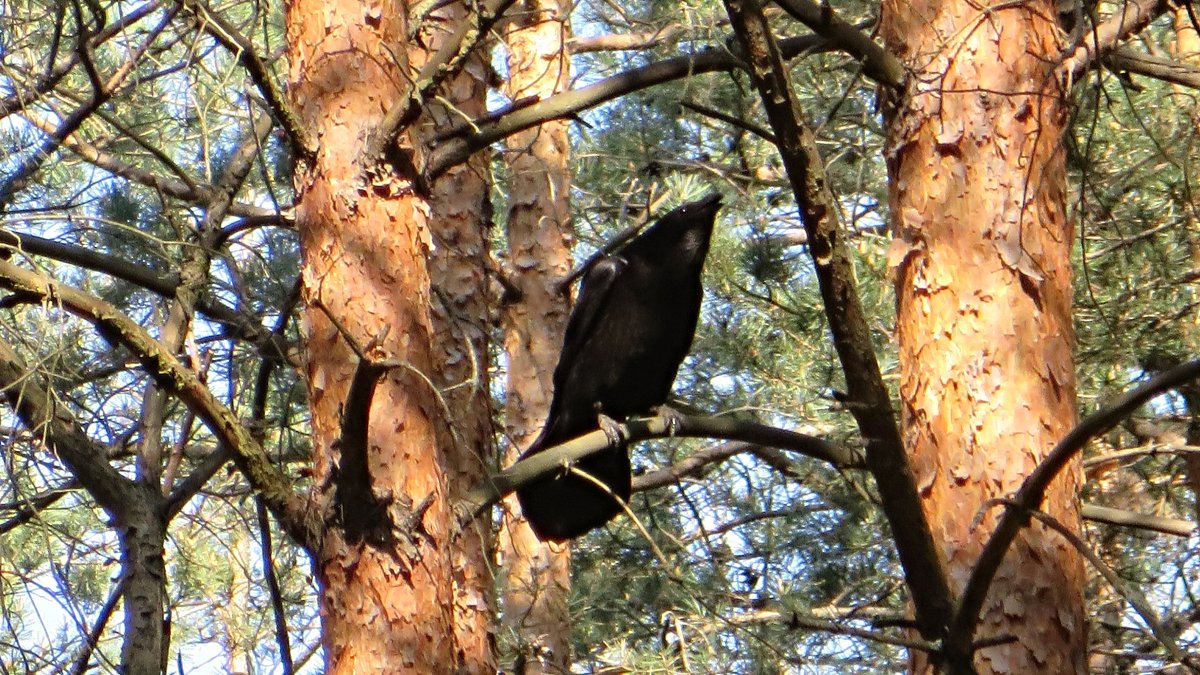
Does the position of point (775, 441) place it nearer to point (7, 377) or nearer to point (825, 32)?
point (825, 32)

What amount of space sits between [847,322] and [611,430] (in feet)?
4.39

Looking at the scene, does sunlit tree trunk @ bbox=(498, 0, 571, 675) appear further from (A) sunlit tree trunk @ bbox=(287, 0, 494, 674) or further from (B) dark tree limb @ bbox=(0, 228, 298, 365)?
(A) sunlit tree trunk @ bbox=(287, 0, 494, 674)

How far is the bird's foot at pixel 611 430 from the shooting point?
10.5 feet

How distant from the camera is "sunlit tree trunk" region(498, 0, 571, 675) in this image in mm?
5535

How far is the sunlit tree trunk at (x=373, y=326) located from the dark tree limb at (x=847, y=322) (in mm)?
814

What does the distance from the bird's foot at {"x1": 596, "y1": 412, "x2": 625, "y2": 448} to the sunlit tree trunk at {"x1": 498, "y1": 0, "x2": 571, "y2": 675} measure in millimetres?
1303

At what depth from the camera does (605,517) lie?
414 centimetres

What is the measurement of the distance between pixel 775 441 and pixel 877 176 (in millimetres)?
3866

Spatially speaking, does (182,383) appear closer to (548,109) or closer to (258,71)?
(258,71)

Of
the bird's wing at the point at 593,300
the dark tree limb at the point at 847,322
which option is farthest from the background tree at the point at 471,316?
the bird's wing at the point at 593,300

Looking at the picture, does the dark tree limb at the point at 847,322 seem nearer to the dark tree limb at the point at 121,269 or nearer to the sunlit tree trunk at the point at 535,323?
the dark tree limb at the point at 121,269

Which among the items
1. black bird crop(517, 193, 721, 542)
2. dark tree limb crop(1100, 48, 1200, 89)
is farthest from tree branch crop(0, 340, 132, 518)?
dark tree limb crop(1100, 48, 1200, 89)

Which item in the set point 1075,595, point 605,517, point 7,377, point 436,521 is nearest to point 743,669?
point 605,517

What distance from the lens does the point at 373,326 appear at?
A: 2850mm
